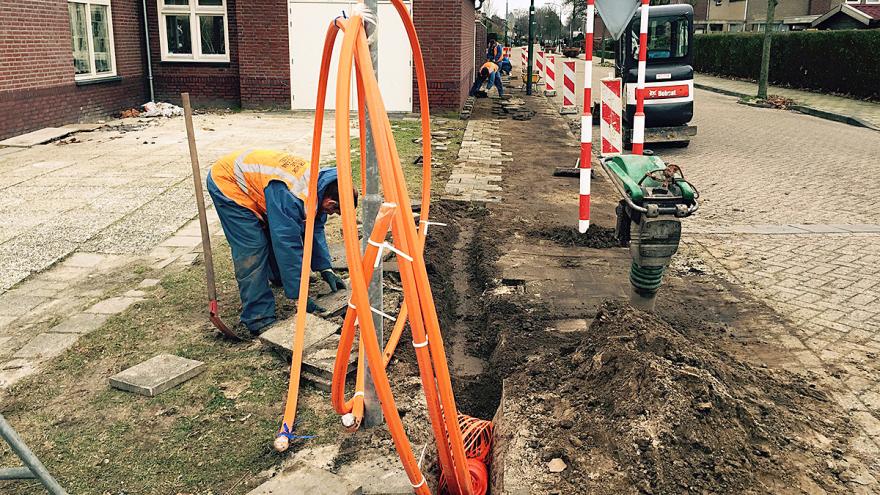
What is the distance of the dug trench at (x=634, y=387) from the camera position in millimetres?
3236

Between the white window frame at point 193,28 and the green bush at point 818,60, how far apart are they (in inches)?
696

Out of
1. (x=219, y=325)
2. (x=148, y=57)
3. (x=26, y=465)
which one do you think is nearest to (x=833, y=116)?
(x=148, y=57)

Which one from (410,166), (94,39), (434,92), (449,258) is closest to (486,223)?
(449,258)

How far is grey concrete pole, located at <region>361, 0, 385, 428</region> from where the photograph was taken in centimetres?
344

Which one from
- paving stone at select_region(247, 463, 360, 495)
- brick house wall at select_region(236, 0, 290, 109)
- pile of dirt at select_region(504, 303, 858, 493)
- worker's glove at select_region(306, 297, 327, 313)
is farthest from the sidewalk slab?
paving stone at select_region(247, 463, 360, 495)

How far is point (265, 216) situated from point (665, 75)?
10105 millimetres

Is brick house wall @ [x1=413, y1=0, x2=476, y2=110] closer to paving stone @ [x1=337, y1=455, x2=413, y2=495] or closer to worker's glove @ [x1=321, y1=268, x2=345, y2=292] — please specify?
worker's glove @ [x1=321, y1=268, x2=345, y2=292]

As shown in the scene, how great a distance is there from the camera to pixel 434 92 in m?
17.4

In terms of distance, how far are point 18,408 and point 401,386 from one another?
2162mm

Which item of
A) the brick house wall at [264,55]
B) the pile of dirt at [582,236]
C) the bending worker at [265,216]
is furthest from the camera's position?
the brick house wall at [264,55]

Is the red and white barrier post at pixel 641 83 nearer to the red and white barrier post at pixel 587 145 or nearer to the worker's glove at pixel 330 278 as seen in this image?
the red and white barrier post at pixel 587 145

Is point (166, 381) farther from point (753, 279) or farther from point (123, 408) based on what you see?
point (753, 279)

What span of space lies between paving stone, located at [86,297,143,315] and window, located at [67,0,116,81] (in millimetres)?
10769

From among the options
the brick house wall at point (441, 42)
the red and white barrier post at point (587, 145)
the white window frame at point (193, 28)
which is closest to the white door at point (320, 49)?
the brick house wall at point (441, 42)
